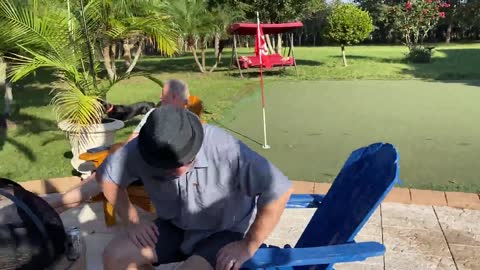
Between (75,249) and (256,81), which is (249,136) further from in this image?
(256,81)

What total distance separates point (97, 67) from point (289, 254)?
14.0 feet

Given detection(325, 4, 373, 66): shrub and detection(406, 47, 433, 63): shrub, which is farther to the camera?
detection(406, 47, 433, 63): shrub

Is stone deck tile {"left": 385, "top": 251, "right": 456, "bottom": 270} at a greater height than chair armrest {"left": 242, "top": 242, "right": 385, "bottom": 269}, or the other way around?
chair armrest {"left": 242, "top": 242, "right": 385, "bottom": 269}

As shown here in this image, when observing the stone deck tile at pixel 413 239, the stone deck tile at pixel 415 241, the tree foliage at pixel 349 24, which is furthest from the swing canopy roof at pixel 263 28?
the stone deck tile at pixel 415 241

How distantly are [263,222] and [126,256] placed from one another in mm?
602

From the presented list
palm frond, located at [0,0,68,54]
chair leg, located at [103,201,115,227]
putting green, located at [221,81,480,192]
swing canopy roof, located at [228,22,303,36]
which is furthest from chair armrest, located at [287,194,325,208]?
swing canopy roof, located at [228,22,303,36]

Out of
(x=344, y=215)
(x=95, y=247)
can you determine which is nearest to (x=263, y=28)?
(x=95, y=247)

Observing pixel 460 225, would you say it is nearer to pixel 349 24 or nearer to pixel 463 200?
pixel 463 200

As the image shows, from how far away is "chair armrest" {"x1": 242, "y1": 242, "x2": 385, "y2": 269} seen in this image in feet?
5.93

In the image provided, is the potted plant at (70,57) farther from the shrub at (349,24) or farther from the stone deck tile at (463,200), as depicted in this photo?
the shrub at (349,24)

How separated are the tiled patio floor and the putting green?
0.83 metres

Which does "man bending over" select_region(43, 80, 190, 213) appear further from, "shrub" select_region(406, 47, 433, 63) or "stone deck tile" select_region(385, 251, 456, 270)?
"shrub" select_region(406, 47, 433, 63)

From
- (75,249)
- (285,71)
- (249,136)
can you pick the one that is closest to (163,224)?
(75,249)

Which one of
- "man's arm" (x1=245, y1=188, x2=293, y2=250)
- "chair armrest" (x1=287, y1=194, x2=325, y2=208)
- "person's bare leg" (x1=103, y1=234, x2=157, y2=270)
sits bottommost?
"person's bare leg" (x1=103, y1=234, x2=157, y2=270)
